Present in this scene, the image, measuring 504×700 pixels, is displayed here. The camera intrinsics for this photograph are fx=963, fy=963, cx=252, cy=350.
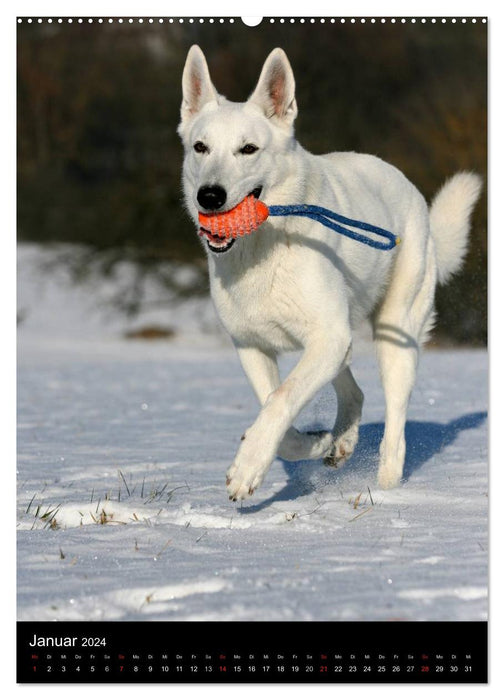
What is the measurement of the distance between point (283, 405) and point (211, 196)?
87 centimetres

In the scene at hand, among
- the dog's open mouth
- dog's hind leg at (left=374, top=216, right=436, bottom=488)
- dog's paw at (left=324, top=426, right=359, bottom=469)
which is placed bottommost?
dog's paw at (left=324, top=426, right=359, bottom=469)

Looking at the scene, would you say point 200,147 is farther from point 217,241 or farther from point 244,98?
point 244,98

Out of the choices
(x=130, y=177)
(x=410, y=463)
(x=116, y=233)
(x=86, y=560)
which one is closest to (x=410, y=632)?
(x=86, y=560)

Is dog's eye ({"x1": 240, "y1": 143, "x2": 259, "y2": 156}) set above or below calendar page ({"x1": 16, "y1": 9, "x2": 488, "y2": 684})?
above

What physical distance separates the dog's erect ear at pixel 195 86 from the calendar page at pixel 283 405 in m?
0.02

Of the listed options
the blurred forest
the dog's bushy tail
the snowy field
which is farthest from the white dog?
the blurred forest

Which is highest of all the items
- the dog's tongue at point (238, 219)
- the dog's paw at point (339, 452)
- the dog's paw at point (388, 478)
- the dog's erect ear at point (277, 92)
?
the dog's erect ear at point (277, 92)

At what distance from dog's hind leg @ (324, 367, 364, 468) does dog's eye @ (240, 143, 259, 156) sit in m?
1.53

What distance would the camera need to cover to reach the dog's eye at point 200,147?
161 inches

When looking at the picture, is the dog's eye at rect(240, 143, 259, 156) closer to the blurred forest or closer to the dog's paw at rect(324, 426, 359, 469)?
the dog's paw at rect(324, 426, 359, 469)

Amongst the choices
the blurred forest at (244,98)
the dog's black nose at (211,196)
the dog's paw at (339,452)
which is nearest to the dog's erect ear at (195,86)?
the dog's black nose at (211,196)

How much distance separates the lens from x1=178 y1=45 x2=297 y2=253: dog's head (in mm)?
3906

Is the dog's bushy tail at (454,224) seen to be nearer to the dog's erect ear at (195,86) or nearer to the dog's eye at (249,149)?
the dog's erect ear at (195,86)

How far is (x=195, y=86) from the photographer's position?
4.48 metres
